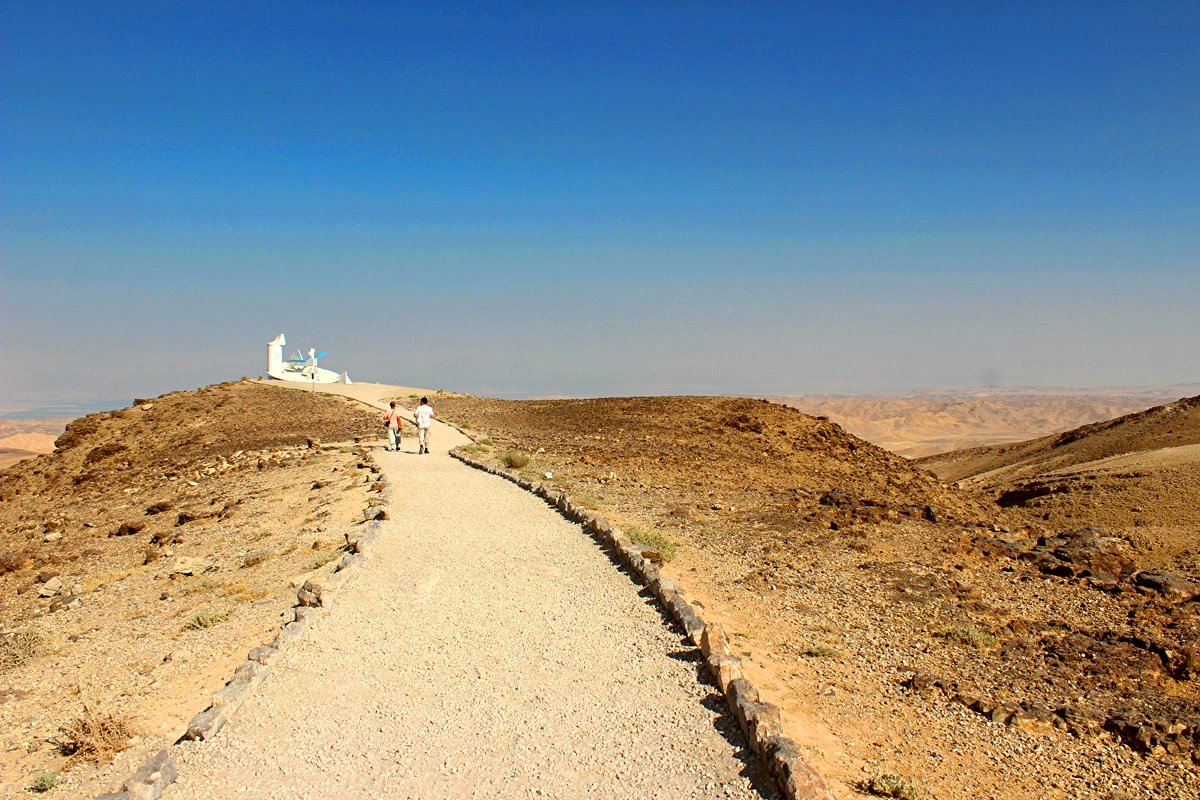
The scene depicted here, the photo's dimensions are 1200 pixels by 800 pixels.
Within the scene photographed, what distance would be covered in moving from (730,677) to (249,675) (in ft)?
13.9

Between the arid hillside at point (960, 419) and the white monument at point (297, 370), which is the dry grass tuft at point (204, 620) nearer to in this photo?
the white monument at point (297, 370)

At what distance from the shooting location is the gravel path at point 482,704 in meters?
5.91

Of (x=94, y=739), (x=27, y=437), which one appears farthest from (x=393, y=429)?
(x=27, y=437)

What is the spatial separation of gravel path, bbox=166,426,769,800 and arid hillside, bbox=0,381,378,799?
96 cm

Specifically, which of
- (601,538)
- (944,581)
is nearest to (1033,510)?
(944,581)

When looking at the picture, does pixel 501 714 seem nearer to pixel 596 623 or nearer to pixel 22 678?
pixel 596 623

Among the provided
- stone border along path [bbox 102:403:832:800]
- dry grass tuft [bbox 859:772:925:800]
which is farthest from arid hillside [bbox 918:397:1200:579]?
stone border along path [bbox 102:403:832:800]

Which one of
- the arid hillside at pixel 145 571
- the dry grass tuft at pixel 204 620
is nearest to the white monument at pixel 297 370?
the arid hillside at pixel 145 571

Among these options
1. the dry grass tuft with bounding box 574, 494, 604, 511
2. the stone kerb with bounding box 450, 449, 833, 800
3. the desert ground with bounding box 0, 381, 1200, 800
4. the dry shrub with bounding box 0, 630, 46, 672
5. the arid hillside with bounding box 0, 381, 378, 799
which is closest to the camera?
the stone kerb with bounding box 450, 449, 833, 800

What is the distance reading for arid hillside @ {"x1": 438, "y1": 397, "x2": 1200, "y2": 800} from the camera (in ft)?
22.0

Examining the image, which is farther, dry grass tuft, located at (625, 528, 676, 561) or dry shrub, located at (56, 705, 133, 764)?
dry grass tuft, located at (625, 528, 676, 561)

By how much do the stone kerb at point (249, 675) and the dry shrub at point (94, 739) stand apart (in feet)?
1.76

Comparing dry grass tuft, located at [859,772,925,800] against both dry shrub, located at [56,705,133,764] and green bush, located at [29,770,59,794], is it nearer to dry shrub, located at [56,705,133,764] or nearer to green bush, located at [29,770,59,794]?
dry shrub, located at [56,705,133,764]

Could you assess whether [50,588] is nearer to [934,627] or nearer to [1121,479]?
[934,627]
